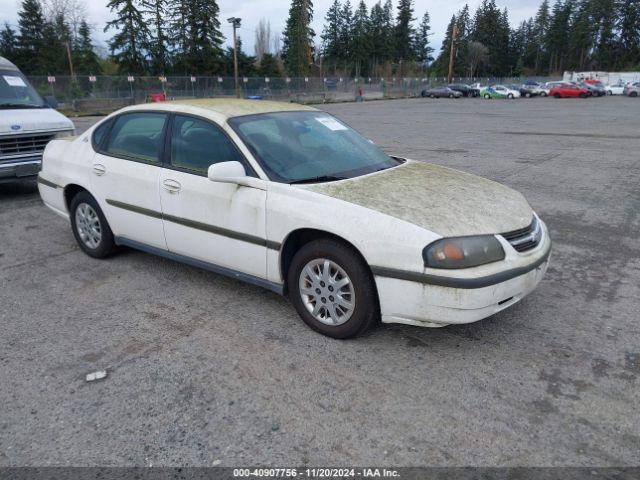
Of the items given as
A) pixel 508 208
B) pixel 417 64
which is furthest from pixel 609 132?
pixel 417 64

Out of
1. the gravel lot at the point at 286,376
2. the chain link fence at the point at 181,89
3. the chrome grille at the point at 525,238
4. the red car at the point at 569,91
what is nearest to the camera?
the gravel lot at the point at 286,376

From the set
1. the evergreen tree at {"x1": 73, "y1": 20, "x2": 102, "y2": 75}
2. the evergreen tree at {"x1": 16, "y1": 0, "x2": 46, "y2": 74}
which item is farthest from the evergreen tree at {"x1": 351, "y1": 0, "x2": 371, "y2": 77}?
the evergreen tree at {"x1": 16, "y1": 0, "x2": 46, "y2": 74}

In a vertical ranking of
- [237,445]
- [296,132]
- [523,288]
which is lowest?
[237,445]

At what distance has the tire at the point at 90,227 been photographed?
4938 millimetres

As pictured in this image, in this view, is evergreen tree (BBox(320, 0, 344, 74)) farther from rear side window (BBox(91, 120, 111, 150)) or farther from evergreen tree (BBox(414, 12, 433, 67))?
rear side window (BBox(91, 120, 111, 150))

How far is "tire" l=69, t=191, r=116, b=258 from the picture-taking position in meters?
4.94

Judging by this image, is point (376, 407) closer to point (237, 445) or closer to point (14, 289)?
point (237, 445)

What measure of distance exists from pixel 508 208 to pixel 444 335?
1005mm

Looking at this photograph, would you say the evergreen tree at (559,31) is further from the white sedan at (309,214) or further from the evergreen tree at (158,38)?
the white sedan at (309,214)

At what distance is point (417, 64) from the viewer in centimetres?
Result: 11088

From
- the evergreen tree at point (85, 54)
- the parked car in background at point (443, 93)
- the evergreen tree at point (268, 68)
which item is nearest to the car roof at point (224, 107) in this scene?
the parked car in background at point (443, 93)

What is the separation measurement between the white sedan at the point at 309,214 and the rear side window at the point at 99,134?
2cm

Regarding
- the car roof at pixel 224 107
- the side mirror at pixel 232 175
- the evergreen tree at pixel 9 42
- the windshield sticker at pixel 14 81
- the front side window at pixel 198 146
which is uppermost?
the evergreen tree at pixel 9 42

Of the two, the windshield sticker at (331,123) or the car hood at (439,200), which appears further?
the windshield sticker at (331,123)
